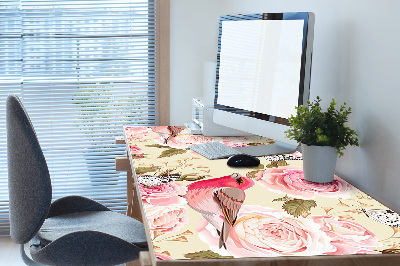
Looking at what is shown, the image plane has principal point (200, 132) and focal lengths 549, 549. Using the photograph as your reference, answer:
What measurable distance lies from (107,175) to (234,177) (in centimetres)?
181

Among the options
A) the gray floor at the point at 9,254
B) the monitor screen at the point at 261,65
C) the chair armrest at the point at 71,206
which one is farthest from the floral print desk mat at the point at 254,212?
the gray floor at the point at 9,254

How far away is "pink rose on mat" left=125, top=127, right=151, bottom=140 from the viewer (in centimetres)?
248

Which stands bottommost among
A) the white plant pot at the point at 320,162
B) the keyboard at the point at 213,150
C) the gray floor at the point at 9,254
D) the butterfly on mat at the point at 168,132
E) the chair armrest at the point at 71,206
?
the gray floor at the point at 9,254

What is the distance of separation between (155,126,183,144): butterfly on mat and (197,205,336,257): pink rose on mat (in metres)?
1.08

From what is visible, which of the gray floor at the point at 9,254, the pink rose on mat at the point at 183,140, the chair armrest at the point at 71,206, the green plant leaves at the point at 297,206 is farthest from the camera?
the gray floor at the point at 9,254

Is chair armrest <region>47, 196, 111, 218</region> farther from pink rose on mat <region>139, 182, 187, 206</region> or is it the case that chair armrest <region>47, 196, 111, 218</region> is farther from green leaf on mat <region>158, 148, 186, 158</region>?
pink rose on mat <region>139, 182, 187, 206</region>

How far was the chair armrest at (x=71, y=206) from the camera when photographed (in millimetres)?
2176

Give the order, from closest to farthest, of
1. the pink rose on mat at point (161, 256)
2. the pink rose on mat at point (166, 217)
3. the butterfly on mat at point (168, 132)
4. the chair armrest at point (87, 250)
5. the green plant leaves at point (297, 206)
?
1. the pink rose on mat at point (161, 256)
2. the pink rose on mat at point (166, 217)
3. the green plant leaves at point (297, 206)
4. the chair armrest at point (87, 250)
5. the butterfly on mat at point (168, 132)

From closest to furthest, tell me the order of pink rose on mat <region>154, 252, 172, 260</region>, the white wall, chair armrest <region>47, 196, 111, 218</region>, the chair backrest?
pink rose on mat <region>154, 252, 172, 260</region> < the white wall < the chair backrest < chair armrest <region>47, 196, 111, 218</region>

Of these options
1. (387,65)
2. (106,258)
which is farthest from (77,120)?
(387,65)

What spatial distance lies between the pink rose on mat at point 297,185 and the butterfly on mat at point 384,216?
135 mm

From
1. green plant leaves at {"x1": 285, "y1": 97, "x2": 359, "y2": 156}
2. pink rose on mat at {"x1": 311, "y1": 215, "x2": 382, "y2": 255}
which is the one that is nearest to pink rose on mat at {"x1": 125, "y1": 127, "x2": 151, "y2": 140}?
green plant leaves at {"x1": 285, "y1": 97, "x2": 359, "y2": 156}

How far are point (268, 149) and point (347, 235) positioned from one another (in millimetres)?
921

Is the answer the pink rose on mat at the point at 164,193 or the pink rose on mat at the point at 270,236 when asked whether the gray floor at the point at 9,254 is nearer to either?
the pink rose on mat at the point at 164,193
